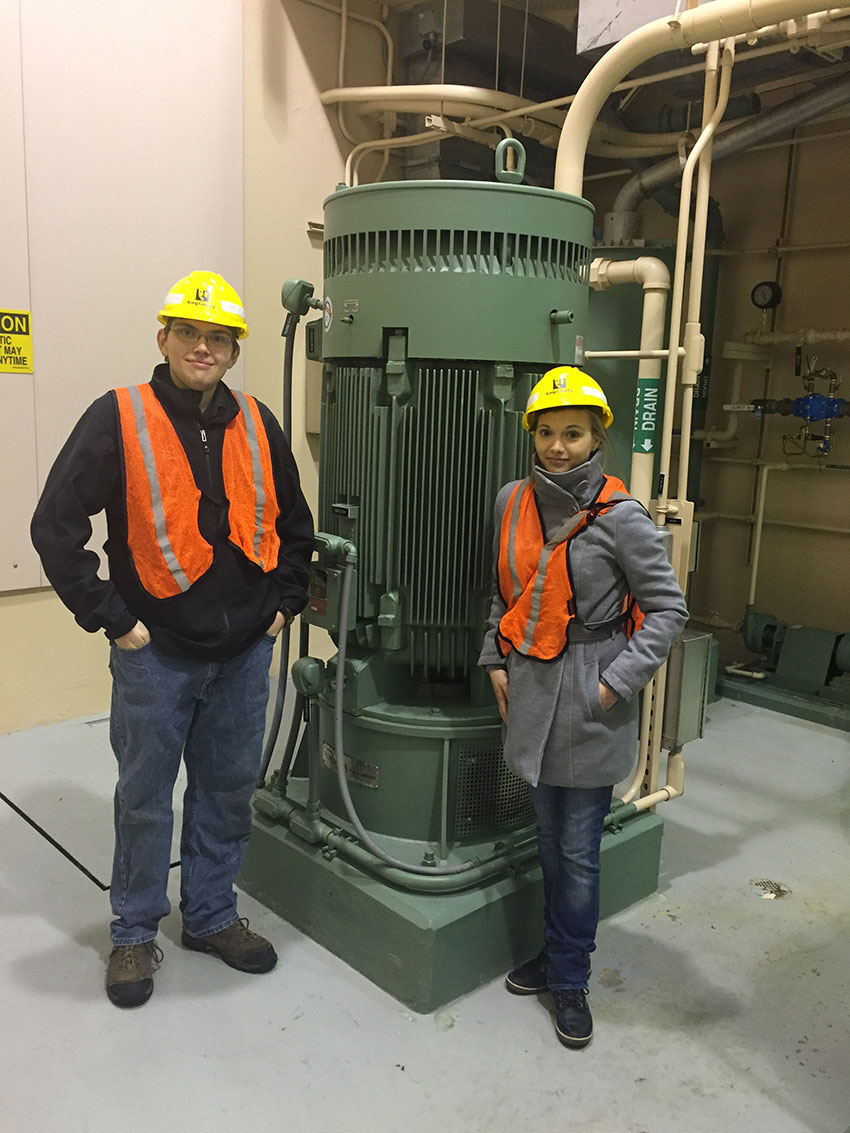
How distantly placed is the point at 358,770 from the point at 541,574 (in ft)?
2.51

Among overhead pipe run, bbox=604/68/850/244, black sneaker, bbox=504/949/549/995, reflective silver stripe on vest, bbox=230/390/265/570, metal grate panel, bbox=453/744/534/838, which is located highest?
overhead pipe run, bbox=604/68/850/244

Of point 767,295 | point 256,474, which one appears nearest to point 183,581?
point 256,474

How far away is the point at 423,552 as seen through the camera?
7.02ft

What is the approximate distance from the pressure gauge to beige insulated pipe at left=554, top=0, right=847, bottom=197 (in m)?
2.18

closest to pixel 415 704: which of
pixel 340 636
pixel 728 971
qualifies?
pixel 340 636

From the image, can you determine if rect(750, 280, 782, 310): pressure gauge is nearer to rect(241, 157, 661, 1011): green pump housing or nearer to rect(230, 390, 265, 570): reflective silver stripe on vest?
rect(241, 157, 661, 1011): green pump housing

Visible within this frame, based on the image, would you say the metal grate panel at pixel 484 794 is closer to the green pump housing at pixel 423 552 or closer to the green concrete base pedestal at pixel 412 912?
the green pump housing at pixel 423 552

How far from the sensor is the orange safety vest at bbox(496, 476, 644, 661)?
184 cm

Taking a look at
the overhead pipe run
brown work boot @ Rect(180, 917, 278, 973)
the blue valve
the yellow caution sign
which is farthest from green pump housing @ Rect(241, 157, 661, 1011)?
the blue valve

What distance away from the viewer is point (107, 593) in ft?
5.93

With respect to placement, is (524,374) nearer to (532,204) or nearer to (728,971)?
(532,204)

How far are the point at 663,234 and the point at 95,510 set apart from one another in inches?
154

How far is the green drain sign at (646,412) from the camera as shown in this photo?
8.14ft

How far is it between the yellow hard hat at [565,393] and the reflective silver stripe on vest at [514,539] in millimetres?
185
